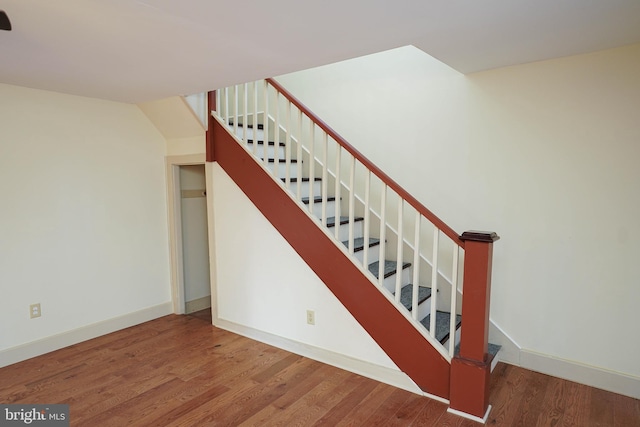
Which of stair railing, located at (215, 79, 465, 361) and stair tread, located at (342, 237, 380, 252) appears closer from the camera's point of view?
stair railing, located at (215, 79, 465, 361)

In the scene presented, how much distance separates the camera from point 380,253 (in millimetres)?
2490

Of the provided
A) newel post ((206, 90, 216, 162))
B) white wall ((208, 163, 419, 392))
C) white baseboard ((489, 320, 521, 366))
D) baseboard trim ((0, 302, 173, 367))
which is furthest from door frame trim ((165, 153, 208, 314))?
white baseboard ((489, 320, 521, 366))

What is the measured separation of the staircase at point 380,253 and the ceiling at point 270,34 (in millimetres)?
759

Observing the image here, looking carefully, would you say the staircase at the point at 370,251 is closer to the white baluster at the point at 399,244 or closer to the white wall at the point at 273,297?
the white baluster at the point at 399,244

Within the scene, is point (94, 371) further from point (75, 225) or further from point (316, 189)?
point (316, 189)

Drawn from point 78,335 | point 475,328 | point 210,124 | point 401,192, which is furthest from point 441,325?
point 78,335

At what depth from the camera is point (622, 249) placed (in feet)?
7.93

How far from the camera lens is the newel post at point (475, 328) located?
2154mm

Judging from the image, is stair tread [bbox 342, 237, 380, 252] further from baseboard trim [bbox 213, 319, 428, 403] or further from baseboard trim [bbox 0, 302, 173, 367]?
baseboard trim [bbox 0, 302, 173, 367]

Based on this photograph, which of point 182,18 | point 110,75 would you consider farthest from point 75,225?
point 182,18

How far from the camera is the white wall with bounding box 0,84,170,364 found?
2924 millimetres

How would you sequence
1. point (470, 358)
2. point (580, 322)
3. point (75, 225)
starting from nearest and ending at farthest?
point (470, 358) → point (580, 322) → point (75, 225)

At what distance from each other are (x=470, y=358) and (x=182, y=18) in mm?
2437

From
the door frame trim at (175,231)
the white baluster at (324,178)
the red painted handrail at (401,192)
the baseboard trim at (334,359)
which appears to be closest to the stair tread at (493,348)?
the baseboard trim at (334,359)
